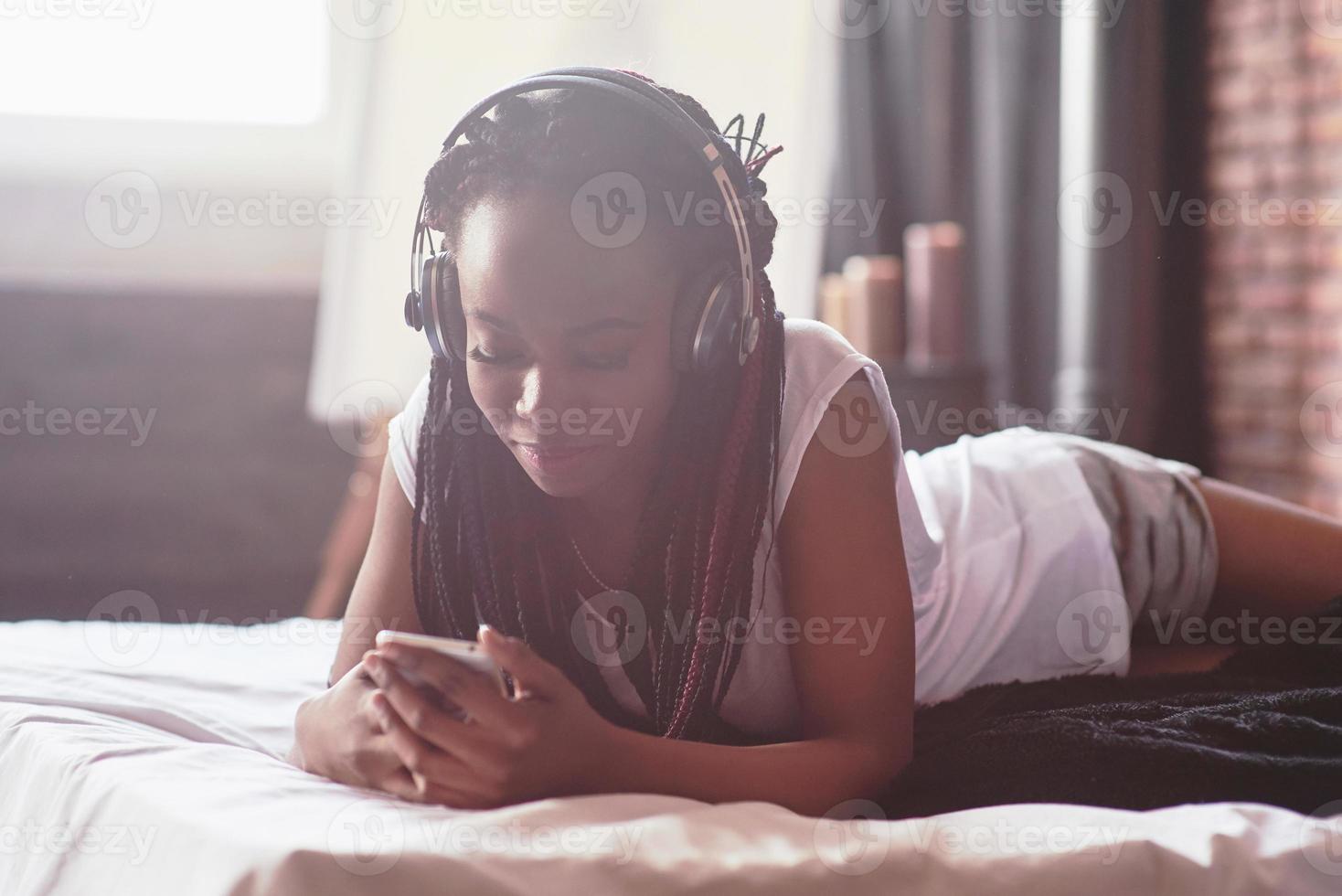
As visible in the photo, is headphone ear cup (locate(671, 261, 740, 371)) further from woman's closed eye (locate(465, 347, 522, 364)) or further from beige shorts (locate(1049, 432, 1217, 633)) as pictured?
beige shorts (locate(1049, 432, 1217, 633))

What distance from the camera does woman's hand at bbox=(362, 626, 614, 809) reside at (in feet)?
2.19

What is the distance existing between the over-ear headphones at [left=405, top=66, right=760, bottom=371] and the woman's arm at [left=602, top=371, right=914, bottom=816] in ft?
0.38

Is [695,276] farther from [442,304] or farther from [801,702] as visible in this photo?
[801,702]

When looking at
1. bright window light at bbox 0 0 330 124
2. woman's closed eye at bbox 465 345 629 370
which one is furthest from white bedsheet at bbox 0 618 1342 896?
bright window light at bbox 0 0 330 124

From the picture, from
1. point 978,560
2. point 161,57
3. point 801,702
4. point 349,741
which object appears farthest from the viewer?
point 161,57

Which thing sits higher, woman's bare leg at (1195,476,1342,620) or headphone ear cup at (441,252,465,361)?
A: headphone ear cup at (441,252,465,361)

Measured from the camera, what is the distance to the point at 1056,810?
0.70 meters

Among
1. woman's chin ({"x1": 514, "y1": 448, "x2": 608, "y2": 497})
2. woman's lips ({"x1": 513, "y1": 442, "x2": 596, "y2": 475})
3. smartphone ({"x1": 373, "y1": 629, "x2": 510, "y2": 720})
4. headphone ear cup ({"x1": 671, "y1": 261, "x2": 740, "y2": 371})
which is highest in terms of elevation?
headphone ear cup ({"x1": 671, "y1": 261, "x2": 740, "y2": 371})

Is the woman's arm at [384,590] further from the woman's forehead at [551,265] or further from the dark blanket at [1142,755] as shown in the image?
the dark blanket at [1142,755]

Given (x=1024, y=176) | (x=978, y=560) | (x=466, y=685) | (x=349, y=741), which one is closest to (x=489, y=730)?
(x=466, y=685)

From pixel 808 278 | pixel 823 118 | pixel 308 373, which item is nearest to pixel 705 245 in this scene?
pixel 808 278

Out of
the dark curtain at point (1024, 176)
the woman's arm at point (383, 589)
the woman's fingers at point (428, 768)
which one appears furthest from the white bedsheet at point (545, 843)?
the dark curtain at point (1024, 176)

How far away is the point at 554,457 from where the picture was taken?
0.82 metres

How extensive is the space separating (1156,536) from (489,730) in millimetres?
794
